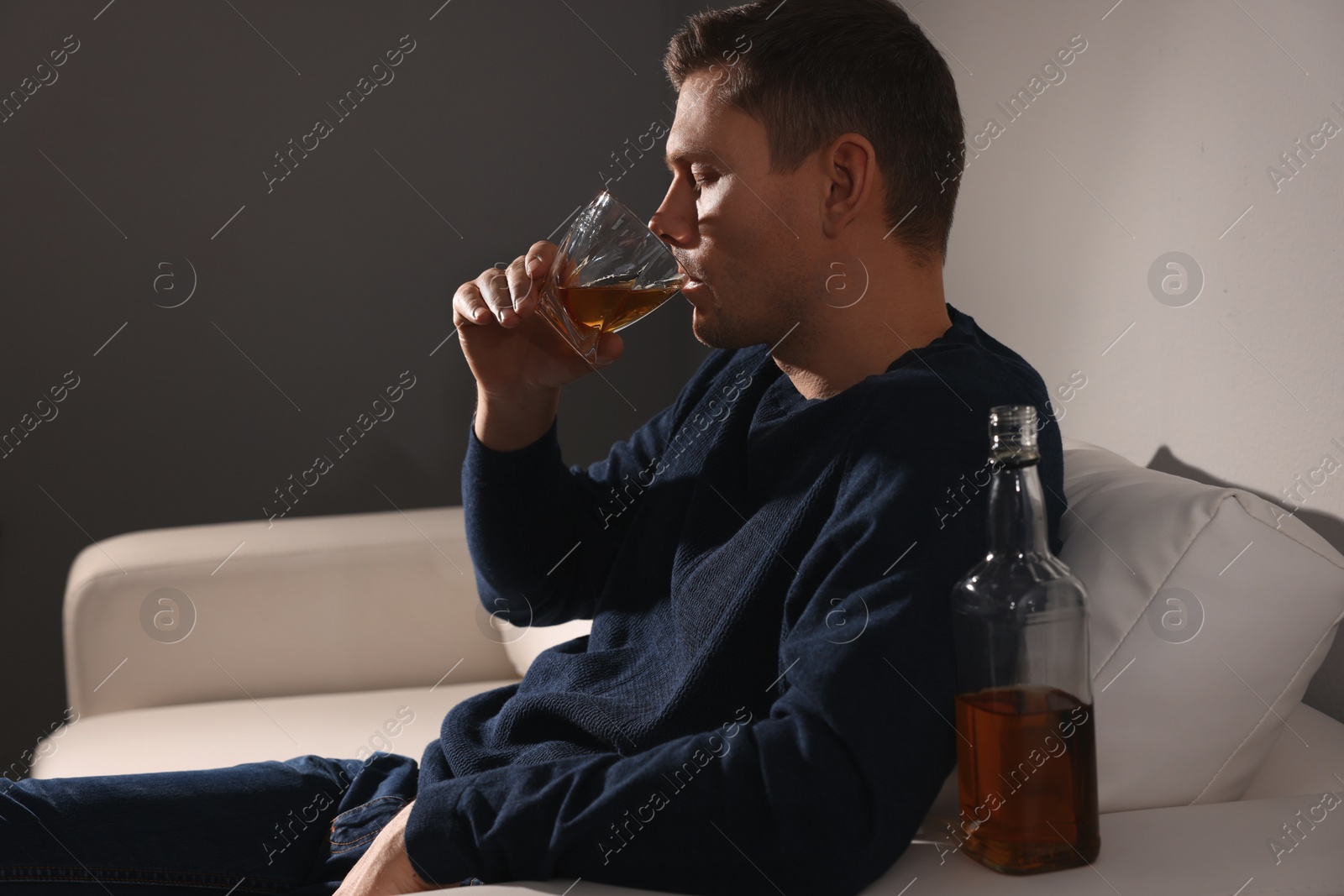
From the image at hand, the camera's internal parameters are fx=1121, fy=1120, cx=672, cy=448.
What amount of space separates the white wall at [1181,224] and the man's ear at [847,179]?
1.06ft

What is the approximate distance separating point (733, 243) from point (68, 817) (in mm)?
794

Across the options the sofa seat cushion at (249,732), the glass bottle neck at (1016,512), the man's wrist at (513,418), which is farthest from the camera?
the sofa seat cushion at (249,732)

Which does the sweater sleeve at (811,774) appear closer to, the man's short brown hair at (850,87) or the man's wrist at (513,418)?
the man's short brown hair at (850,87)

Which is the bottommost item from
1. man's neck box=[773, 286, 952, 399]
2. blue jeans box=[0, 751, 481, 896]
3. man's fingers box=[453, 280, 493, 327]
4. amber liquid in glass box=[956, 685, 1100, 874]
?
amber liquid in glass box=[956, 685, 1100, 874]

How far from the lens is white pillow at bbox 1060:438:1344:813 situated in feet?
2.67

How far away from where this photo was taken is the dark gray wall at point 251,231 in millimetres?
2539

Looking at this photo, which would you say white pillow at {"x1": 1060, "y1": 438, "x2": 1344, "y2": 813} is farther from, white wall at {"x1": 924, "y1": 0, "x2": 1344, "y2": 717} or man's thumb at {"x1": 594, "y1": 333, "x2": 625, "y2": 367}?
man's thumb at {"x1": 594, "y1": 333, "x2": 625, "y2": 367}

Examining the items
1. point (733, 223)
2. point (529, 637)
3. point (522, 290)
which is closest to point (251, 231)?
point (529, 637)

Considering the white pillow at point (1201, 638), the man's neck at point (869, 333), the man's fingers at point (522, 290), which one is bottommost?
the white pillow at point (1201, 638)

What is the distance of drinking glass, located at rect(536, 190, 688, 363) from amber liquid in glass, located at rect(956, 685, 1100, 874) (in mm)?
454

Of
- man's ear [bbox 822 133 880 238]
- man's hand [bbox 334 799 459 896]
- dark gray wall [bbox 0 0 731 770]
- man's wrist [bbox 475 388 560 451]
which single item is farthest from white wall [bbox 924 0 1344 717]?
dark gray wall [bbox 0 0 731 770]

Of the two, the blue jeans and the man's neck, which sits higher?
the blue jeans

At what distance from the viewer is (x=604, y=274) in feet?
3.21

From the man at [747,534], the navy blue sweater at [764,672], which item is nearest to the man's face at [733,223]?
the man at [747,534]
